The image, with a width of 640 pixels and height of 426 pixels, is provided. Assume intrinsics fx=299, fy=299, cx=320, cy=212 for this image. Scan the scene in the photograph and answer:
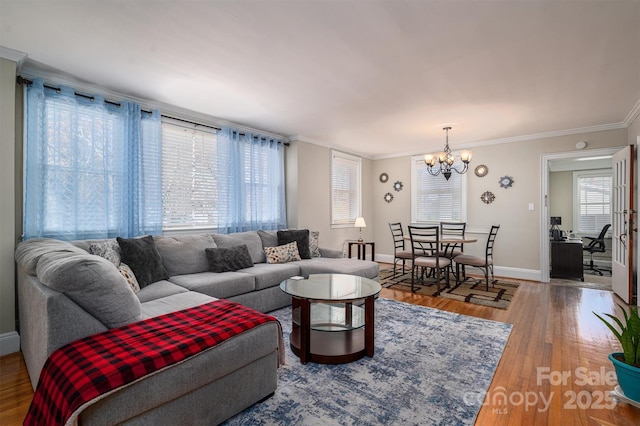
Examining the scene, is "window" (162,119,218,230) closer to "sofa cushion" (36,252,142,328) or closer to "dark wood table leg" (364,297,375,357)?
"sofa cushion" (36,252,142,328)

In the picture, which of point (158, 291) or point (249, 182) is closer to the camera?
point (158, 291)

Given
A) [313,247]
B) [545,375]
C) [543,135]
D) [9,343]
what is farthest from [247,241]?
[543,135]

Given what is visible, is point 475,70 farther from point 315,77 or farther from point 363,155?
point 363,155

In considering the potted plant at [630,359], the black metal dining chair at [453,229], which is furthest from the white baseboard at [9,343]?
the black metal dining chair at [453,229]

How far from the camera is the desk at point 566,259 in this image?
18.0 feet

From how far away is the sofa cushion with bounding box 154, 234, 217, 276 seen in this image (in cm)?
336

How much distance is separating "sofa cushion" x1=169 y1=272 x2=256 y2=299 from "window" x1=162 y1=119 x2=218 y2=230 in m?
0.96

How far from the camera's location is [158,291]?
9.01ft

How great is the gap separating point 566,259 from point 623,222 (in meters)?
1.64

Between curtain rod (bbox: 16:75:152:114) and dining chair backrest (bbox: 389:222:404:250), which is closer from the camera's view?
curtain rod (bbox: 16:75:152:114)

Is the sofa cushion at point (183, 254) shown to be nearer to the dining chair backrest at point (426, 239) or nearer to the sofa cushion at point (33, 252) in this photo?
the sofa cushion at point (33, 252)

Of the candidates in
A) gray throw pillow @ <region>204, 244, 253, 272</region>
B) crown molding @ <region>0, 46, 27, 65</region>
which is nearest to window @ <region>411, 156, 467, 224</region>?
gray throw pillow @ <region>204, 244, 253, 272</region>

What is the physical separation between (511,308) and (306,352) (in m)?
2.90

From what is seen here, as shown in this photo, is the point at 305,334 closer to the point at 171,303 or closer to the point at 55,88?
the point at 171,303
